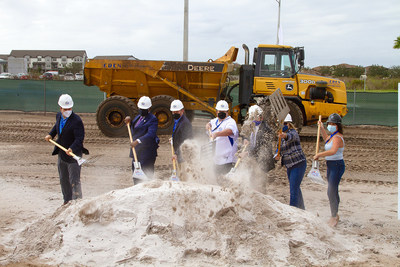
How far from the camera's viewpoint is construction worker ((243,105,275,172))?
673cm

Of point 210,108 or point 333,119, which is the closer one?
point 333,119

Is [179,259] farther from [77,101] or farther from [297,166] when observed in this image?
[77,101]

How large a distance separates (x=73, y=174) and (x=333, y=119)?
3764 millimetres

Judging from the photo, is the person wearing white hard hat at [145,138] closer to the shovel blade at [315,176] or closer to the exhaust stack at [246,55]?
the shovel blade at [315,176]

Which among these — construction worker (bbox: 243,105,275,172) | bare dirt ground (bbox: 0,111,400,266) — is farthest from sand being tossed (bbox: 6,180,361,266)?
construction worker (bbox: 243,105,275,172)

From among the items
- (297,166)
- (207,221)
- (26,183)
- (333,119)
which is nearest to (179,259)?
(207,221)

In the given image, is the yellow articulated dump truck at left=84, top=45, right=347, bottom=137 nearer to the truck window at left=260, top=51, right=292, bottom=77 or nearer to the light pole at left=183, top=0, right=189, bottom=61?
the truck window at left=260, top=51, right=292, bottom=77

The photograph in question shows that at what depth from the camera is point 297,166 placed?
6418mm

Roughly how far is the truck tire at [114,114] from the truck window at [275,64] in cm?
416

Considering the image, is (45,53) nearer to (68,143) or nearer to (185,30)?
(185,30)

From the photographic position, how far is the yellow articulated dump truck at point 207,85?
44.8 ft

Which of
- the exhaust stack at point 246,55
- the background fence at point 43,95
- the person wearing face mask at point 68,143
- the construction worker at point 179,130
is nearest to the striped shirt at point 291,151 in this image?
the construction worker at point 179,130

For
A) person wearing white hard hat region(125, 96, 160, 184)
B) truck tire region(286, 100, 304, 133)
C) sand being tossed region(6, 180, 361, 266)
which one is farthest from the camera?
truck tire region(286, 100, 304, 133)

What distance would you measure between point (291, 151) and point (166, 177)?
346 cm
